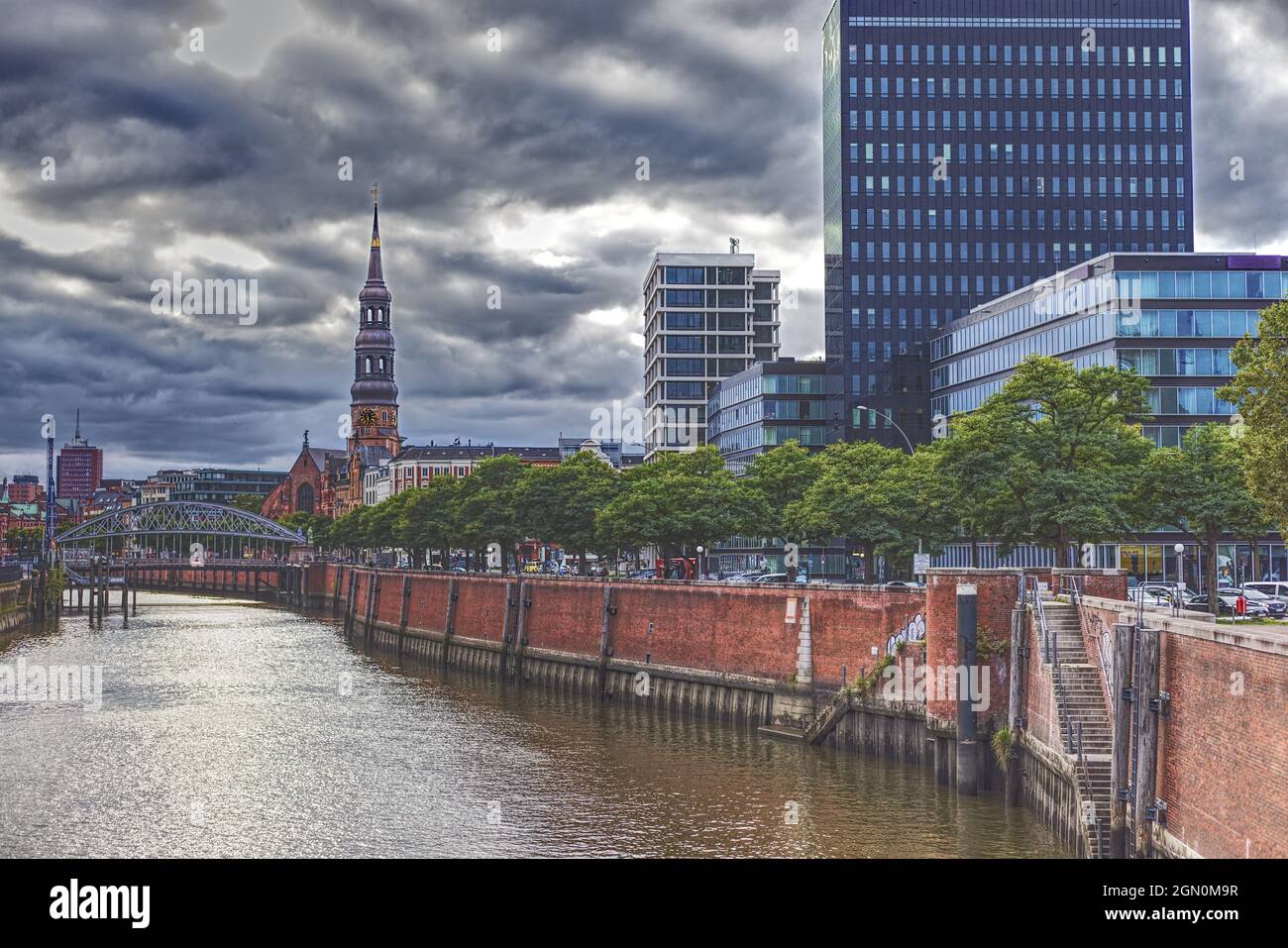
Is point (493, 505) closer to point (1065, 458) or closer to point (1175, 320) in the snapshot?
point (1175, 320)

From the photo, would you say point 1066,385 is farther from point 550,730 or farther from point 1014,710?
point 550,730

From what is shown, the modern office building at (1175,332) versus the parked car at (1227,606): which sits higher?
the modern office building at (1175,332)

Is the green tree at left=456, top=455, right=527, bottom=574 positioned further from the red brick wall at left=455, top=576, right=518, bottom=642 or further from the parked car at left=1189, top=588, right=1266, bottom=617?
the parked car at left=1189, top=588, right=1266, bottom=617

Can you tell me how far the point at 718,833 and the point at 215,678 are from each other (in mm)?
51617

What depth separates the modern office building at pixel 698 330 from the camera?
16812 cm

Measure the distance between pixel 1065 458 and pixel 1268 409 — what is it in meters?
17.7

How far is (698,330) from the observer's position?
168875 millimetres

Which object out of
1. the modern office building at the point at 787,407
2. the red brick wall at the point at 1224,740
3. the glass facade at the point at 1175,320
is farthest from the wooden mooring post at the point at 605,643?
the modern office building at the point at 787,407

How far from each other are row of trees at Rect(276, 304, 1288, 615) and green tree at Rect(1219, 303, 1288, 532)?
0.05 meters

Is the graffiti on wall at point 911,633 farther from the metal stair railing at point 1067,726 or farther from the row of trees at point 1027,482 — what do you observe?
the row of trees at point 1027,482

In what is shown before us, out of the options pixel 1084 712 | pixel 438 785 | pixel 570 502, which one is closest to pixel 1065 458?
pixel 1084 712

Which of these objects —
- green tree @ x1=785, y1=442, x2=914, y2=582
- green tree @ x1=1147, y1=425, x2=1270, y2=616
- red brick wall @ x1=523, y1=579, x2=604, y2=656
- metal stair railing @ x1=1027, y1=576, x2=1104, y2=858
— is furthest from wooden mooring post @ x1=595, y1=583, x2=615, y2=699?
metal stair railing @ x1=1027, y1=576, x2=1104, y2=858

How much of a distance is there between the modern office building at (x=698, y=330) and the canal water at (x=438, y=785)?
9404cm
